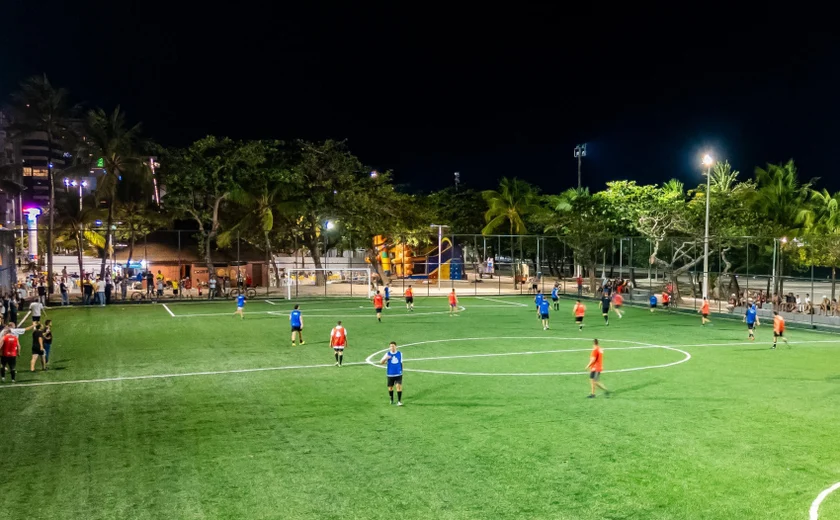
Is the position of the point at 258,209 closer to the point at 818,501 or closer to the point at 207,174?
the point at 207,174

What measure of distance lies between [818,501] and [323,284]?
5473 cm

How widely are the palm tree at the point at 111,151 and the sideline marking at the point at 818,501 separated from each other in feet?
156

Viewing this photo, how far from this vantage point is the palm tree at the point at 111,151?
48156 mm

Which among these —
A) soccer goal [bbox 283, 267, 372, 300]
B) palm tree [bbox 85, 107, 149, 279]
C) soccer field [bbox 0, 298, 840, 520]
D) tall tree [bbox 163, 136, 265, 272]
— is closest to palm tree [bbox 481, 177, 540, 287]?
soccer goal [bbox 283, 267, 372, 300]

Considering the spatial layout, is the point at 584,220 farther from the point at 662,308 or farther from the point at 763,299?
the point at 763,299

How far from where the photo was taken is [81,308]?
136 ft

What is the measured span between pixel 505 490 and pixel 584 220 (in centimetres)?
4716

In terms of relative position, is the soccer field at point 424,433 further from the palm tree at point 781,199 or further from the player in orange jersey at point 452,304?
the palm tree at point 781,199

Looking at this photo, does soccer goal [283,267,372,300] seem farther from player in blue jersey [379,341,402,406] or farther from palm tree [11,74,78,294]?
player in blue jersey [379,341,402,406]

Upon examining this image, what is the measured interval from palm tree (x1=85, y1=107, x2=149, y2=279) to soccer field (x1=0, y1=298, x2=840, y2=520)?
25.6 meters

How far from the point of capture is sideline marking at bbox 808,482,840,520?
366 inches

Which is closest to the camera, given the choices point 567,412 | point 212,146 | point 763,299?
point 567,412

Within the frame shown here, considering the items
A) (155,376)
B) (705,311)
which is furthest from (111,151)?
(705,311)

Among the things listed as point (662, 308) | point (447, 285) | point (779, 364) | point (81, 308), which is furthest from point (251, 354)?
point (447, 285)
